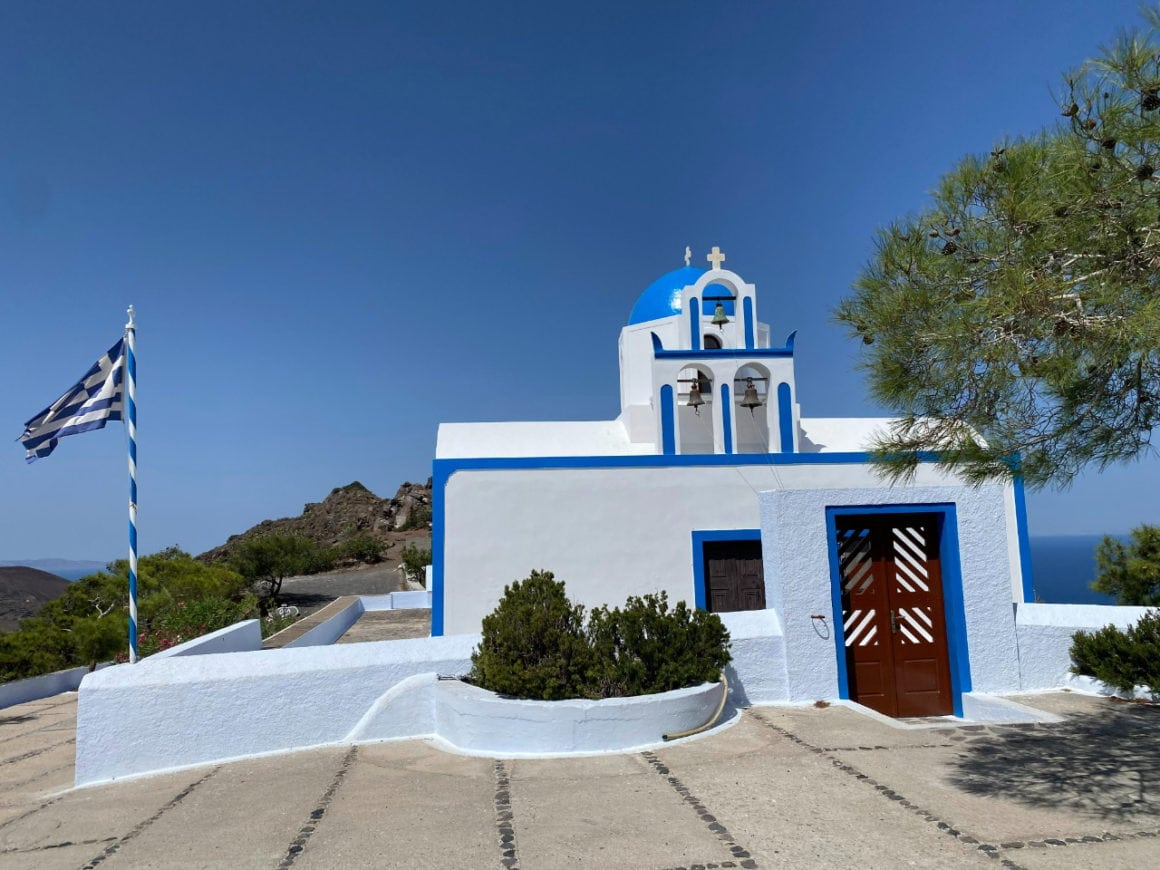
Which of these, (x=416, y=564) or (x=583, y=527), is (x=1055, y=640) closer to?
(x=583, y=527)

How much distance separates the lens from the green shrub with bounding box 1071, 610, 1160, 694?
7594 millimetres

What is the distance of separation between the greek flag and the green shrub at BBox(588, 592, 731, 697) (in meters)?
5.98

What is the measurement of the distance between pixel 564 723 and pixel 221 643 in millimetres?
5051

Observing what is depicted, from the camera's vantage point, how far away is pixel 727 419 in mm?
12586

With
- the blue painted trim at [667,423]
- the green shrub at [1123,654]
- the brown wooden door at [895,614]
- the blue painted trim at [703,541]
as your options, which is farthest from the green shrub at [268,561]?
the green shrub at [1123,654]

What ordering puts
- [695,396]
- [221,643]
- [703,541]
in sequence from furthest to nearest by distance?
[695,396]
[703,541]
[221,643]

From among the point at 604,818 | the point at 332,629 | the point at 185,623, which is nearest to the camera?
the point at 604,818

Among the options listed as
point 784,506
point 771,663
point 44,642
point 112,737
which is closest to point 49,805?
point 112,737

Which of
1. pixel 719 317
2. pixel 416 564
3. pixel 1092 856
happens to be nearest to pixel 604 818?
pixel 1092 856

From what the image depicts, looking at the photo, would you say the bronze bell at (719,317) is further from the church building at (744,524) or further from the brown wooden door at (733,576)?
the brown wooden door at (733,576)

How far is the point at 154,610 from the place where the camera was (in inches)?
695

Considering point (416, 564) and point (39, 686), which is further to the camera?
point (416, 564)

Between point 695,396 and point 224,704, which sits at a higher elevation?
point 695,396

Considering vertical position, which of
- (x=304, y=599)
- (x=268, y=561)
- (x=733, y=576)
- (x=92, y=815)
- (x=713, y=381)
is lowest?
(x=92, y=815)
